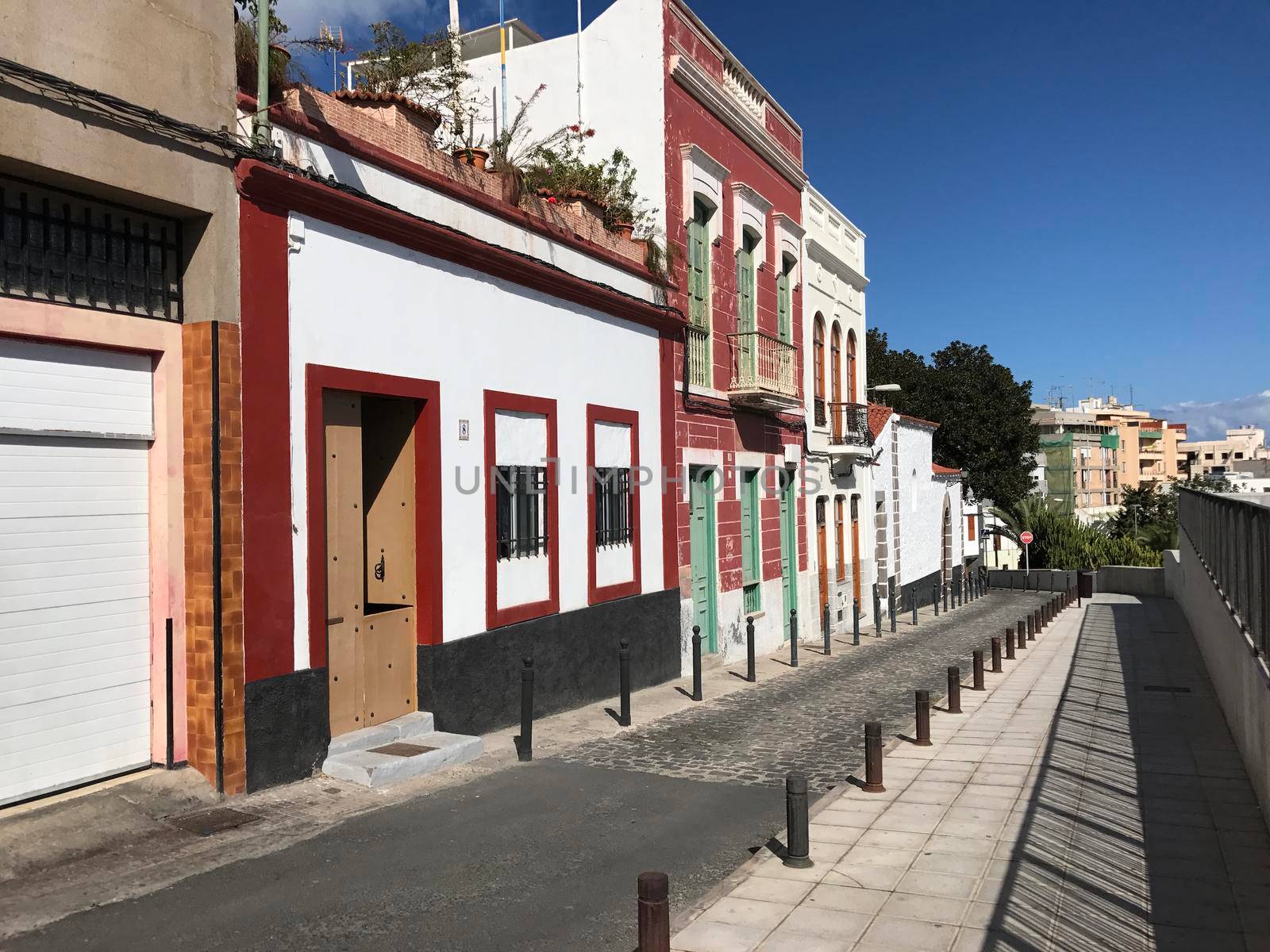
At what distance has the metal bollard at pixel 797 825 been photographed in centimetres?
601

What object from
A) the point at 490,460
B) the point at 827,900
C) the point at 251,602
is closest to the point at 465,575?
the point at 490,460

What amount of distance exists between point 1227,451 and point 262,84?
167803mm

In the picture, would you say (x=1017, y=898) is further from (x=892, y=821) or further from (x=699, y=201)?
(x=699, y=201)

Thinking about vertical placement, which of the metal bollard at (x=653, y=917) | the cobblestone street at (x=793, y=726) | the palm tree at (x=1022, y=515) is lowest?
the cobblestone street at (x=793, y=726)

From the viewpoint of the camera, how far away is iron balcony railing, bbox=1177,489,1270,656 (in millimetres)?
7434

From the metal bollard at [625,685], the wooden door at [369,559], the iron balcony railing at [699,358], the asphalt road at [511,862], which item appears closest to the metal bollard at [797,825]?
the asphalt road at [511,862]

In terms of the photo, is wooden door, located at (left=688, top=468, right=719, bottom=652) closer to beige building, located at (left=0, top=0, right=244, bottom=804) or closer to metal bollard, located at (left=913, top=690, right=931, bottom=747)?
metal bollard, located at (left=913, top=690, right=931, bottom=747)

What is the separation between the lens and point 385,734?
8.64 meters

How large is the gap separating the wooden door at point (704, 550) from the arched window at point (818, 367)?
6.11 meters

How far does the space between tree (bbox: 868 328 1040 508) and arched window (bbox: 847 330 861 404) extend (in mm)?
24134

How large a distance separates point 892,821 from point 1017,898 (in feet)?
4.97

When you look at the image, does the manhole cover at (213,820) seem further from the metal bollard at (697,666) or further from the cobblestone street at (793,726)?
the metal bollard at (697,666)

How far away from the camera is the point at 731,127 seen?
1734 centimetres

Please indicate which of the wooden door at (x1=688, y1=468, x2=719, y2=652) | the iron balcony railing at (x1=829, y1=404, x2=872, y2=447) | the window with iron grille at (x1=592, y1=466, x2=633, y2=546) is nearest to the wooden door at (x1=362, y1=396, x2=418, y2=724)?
the window with iron grille at (x1=592, y1=466, x2=633, y2=546)
